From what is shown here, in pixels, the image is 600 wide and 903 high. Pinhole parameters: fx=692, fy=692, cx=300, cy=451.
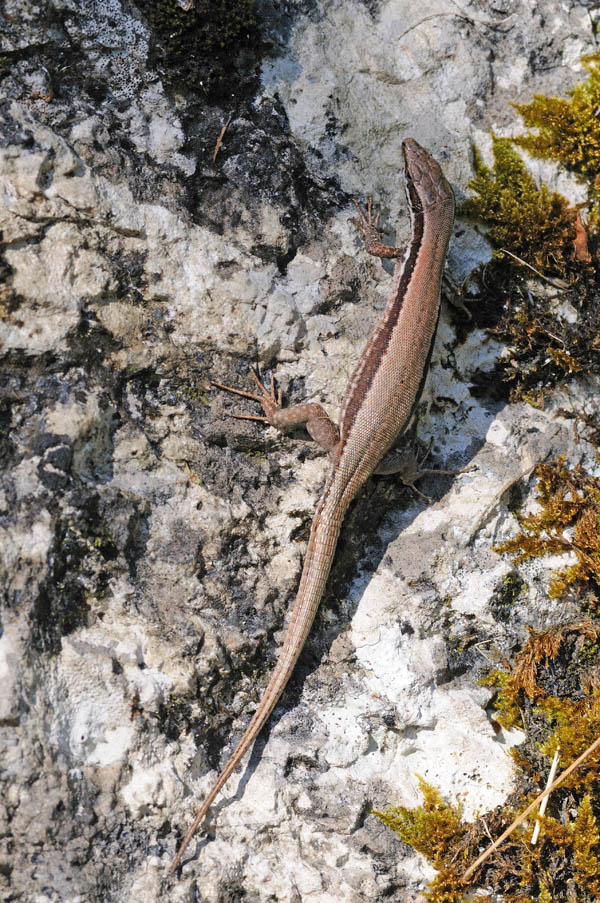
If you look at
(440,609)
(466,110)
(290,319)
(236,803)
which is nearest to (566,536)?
(440,609)

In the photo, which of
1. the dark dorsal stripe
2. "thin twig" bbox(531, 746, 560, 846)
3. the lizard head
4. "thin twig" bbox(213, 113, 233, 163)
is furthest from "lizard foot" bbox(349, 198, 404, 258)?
"thin twig" bbox(531, 746, 560, 846)

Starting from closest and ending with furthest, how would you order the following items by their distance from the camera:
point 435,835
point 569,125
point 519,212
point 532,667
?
1. point 435,835
2. point 532,667
3. point 519,212
4. point 569,125

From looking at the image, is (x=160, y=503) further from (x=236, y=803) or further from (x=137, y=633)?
(x=236, y=803)

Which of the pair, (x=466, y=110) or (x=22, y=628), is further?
(x=466, y=110)

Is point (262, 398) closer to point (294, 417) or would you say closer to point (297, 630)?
point (294, 417)

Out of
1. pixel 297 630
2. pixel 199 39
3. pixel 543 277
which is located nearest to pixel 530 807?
pixel 297 630

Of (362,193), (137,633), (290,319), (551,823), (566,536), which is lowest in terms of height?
(551,823)
